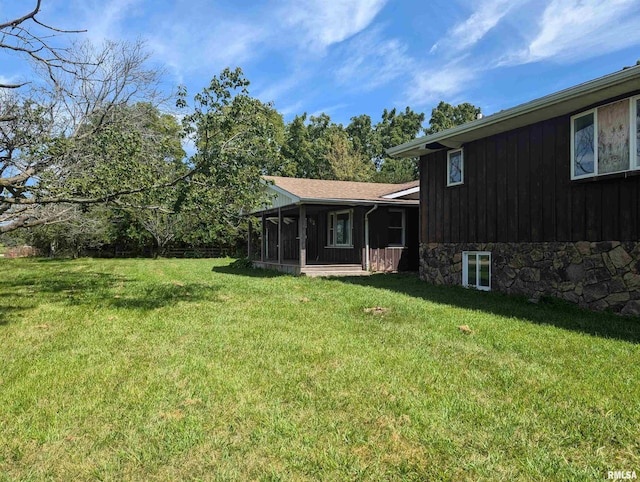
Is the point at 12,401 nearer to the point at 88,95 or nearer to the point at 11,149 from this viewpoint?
the point at 11,149

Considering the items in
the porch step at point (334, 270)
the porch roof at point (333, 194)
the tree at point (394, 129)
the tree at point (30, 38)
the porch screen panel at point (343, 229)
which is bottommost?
Result: the porch step at point (334, 270)

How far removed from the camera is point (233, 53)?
10.5 m

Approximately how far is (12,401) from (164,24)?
25.8ft

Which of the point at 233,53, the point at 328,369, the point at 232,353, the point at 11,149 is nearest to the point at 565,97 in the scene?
the point at 328,369

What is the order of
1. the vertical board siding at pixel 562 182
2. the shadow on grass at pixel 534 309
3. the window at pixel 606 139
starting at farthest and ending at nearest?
the vertical board siding at pixel 562 182 → the window at pixel 606 139 → the shadow on grass at pixel 534 309

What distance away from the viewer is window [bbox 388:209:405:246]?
1482cm

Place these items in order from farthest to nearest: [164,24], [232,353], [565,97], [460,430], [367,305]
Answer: [164,24], [367,305], [565,97], [232,353], [460,430]

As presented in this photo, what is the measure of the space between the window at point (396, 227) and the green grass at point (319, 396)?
800 cm

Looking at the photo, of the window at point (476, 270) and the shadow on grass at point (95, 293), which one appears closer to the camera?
the shadow on grass at point (95, 293)

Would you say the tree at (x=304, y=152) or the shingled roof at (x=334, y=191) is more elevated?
the tree at (x=304, y=152)

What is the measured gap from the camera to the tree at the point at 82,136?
778 centimetres

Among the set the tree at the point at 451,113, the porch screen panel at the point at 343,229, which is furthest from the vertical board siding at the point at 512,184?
the tree at the point at 451,113

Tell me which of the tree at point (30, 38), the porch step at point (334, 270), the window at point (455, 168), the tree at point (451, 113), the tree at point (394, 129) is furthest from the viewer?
the tree at point (394, 129)

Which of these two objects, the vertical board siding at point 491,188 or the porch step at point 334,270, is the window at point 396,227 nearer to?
the porch step at point 334,270
